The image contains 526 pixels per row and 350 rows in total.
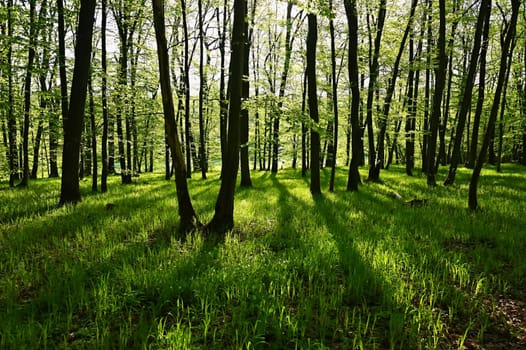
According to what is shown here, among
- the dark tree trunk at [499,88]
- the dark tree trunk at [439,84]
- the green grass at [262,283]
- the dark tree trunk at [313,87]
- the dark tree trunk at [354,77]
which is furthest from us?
the dark tree trunk at [439,84]

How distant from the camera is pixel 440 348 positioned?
277 cm

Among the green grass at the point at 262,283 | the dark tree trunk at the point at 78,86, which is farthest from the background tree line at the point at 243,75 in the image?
the green grass at the point at 262,283

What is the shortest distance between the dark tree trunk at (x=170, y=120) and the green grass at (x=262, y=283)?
1.76 ft

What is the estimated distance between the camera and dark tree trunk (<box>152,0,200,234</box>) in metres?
5.59

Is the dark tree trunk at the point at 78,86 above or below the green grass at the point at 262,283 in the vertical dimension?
above

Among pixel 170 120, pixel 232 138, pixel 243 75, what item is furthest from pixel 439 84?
pixel 170 120

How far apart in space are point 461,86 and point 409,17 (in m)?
7.69

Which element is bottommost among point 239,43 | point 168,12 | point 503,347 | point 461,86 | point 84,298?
point 503,347

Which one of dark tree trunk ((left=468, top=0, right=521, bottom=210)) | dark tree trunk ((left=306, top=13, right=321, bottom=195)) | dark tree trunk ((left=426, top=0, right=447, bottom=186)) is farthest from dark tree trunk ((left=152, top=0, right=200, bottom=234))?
dark tree trunk ((left=426, top=0, right=447, bottom=186))

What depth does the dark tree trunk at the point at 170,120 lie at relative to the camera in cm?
559

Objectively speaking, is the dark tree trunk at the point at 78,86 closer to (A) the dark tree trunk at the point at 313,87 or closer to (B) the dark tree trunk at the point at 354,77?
(A) the dark tree trunk at the point at 313,87

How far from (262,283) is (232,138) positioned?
3.59 meters

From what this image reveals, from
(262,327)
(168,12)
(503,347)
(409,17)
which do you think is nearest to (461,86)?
(409,17)

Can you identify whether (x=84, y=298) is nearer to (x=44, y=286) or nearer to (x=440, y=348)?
(x=44, y=286)
